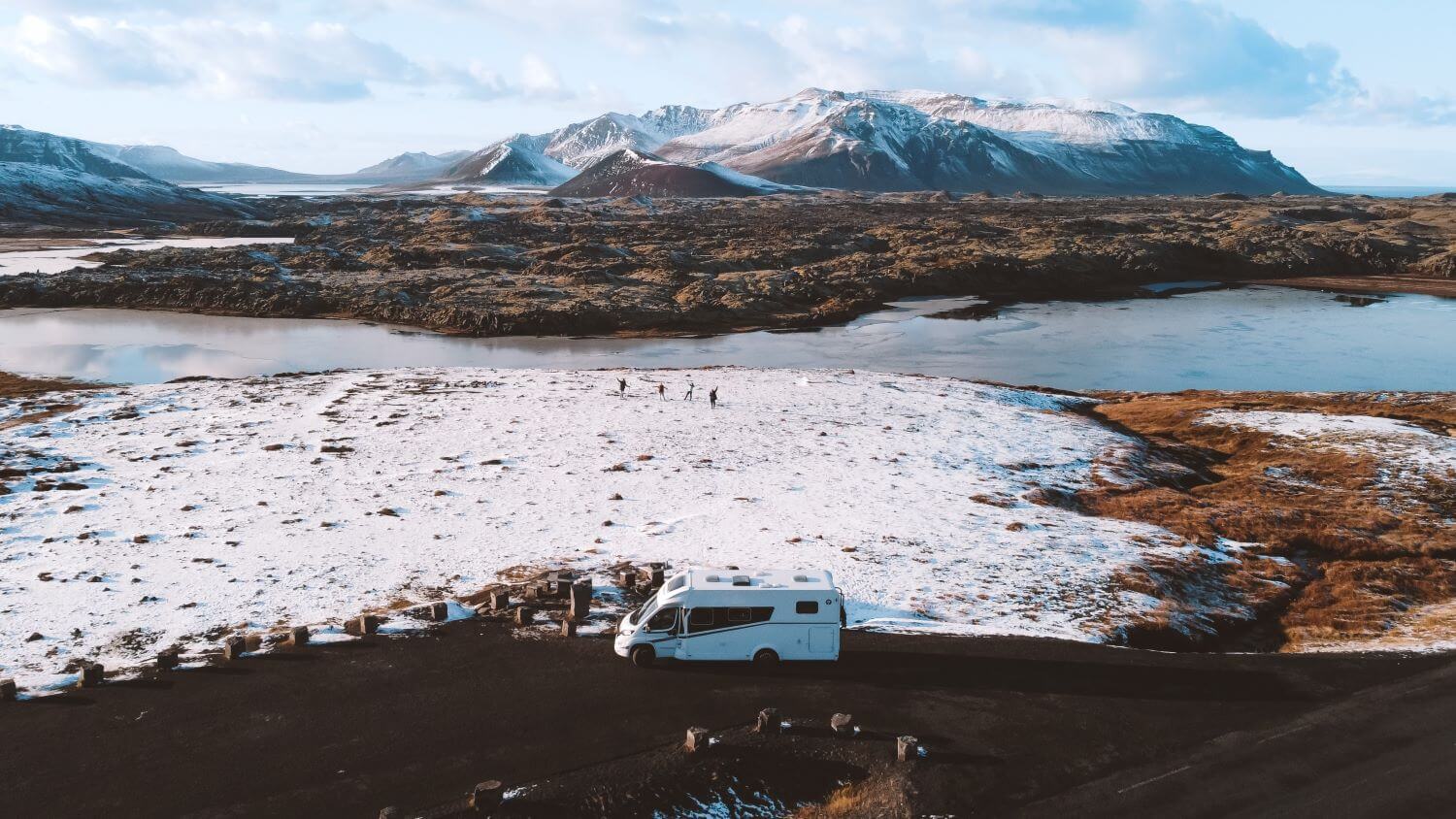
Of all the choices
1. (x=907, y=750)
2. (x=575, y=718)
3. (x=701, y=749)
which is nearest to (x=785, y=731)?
(x=701, y=749)

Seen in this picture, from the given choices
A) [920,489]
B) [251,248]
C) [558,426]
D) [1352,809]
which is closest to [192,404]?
[558,426]

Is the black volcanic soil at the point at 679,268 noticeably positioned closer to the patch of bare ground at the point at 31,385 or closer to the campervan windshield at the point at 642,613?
the patch of bare ground at the point at 31,385

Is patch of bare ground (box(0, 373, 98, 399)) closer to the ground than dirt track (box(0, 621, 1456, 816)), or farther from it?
farther from it

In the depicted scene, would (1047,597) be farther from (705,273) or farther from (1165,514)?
(705,273)

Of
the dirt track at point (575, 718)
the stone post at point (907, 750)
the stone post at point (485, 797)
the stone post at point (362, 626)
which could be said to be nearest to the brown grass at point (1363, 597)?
the dirt track at point (575, 718)

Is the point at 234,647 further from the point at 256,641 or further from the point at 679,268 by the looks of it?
the point at 679,268

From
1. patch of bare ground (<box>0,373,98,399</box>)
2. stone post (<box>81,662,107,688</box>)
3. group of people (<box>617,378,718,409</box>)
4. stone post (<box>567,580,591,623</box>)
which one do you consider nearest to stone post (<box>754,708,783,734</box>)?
stone post (<box>567,580,591,623</box>)

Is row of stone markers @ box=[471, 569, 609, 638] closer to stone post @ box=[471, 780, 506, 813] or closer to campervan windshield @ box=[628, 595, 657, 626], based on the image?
campervan windshield @ box=[628, 595, 657, 626]
